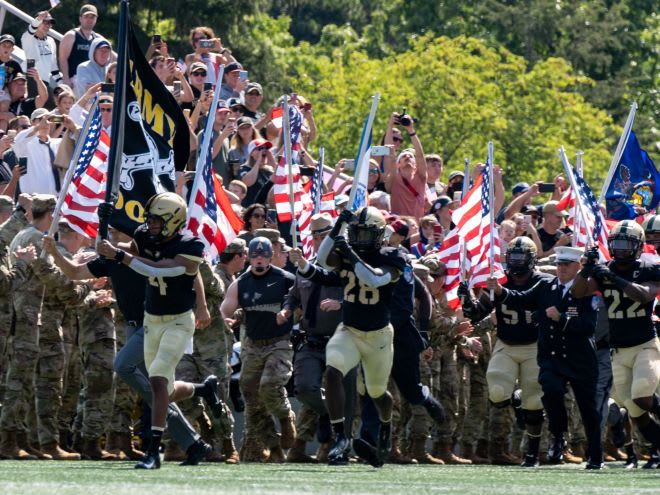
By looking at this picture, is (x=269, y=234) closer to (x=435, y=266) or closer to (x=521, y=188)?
(x=435, y=266)

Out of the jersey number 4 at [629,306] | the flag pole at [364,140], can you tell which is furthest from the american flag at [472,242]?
the flag pole at [364,140]

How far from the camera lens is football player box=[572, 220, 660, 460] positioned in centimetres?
1670

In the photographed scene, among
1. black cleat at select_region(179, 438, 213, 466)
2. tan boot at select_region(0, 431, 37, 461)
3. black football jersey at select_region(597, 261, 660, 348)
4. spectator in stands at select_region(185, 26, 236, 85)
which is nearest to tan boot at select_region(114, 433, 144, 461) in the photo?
tan boot at select_region(0, 431, 37, 461)

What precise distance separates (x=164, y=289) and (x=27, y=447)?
8.97 feet

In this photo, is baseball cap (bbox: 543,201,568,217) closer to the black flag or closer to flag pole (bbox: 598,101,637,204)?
flag pole (bbox: 598,101,637,204)

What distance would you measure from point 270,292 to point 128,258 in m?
3.34

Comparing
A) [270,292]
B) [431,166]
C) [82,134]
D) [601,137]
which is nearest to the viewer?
[82,134]

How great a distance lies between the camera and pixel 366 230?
15859 millimetres

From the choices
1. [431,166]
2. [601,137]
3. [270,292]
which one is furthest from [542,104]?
[270,292]

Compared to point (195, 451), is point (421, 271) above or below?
above

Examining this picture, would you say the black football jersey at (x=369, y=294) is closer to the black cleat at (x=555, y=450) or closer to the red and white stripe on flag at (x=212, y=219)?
the red and white stripe on flag at (x=212, y=219)

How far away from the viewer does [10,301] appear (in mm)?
16562

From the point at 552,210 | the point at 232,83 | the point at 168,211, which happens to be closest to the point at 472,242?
the point at 552,210

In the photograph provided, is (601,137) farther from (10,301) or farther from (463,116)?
(10,301)
